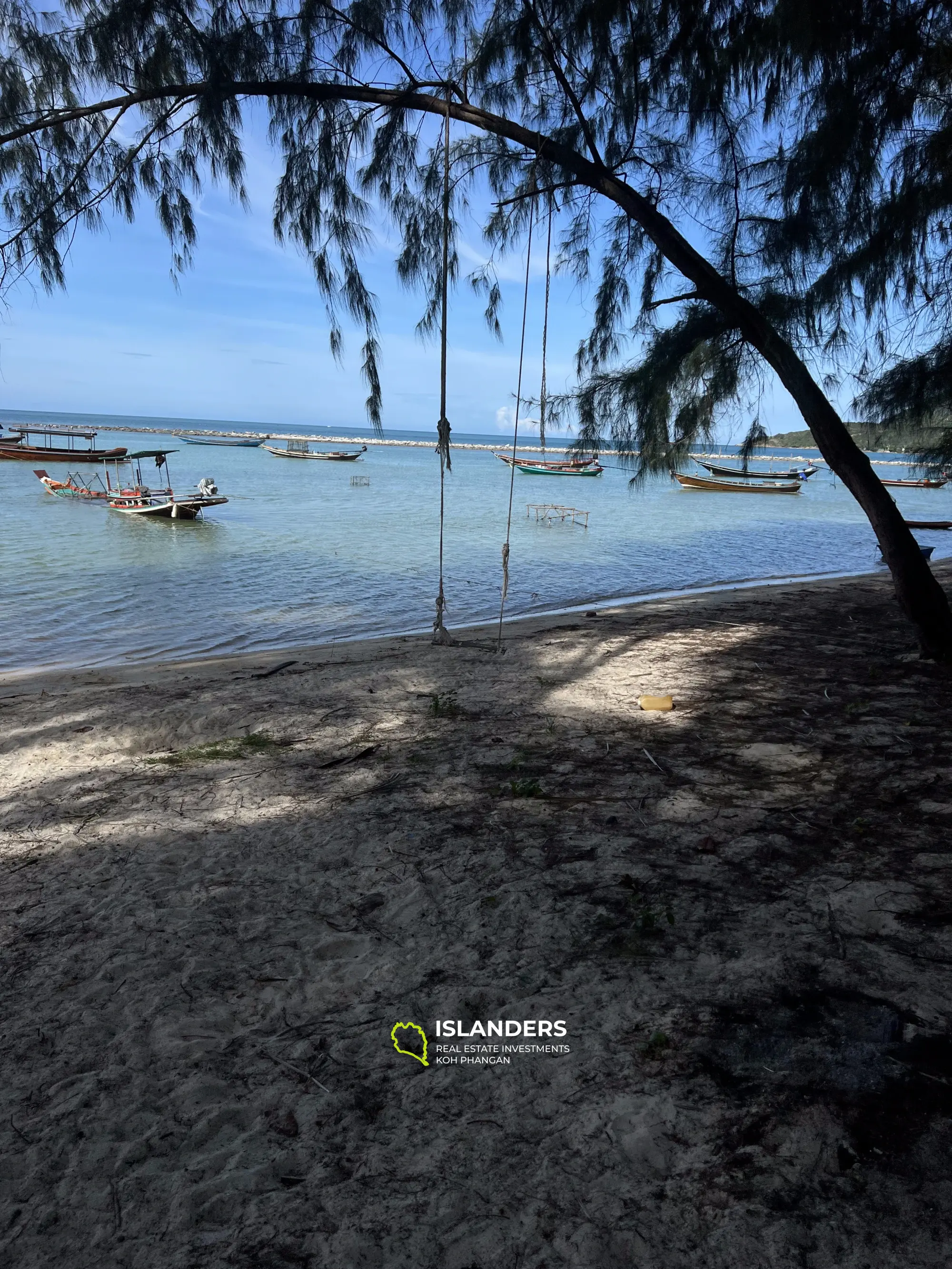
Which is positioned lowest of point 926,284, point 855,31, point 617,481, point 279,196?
point 617,481

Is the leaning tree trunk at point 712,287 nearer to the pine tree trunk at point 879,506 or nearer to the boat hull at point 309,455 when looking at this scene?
the pine tree trunk at point 879,506

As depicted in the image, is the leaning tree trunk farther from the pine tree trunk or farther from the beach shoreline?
the beach shoreline

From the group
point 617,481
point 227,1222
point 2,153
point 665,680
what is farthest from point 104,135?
point 617,481

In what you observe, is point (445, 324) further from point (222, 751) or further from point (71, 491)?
point (71, 491)

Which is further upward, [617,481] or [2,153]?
[2,153]

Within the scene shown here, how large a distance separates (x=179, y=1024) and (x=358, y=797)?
156cm

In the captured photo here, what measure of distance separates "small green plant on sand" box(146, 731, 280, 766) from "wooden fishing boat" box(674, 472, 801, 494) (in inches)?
1556

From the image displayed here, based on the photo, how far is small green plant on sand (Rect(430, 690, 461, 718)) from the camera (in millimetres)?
4973

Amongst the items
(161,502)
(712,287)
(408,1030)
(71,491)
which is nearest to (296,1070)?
(408,1030)

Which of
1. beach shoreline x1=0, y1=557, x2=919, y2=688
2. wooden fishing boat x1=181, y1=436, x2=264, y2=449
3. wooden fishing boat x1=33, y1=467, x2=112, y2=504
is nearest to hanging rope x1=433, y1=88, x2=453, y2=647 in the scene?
beach shoreline x1=0, y1=557, x2=919, y2=688

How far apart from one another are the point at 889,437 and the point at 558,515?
71.9ft

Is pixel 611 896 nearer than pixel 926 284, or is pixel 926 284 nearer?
pixel 611 896

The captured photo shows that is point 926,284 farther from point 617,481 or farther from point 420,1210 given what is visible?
point 617,481

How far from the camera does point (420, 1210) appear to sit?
1642 mm
